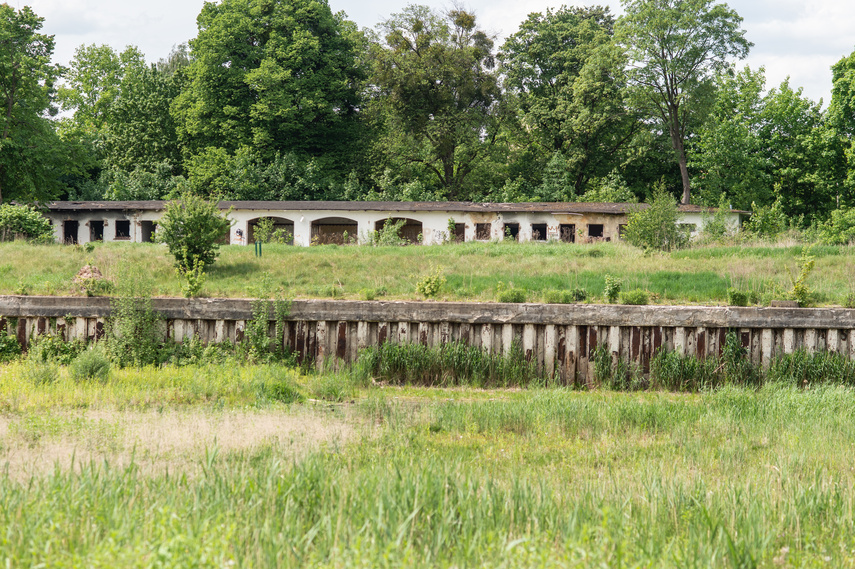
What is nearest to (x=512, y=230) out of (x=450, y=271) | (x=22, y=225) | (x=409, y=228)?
(x=409, y=228)

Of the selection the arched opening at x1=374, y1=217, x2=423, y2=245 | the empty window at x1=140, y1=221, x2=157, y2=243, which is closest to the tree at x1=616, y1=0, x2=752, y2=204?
the arched opening at x1=374, y1=217, x2=423, y2=245

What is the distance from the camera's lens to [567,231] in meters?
34.1

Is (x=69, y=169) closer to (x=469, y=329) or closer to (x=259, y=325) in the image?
(x=259, y=325)

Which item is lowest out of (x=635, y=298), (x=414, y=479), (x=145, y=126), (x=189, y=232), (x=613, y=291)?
(x=414, y=479)

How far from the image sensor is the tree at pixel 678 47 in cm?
3922

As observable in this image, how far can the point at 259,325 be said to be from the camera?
12.1m

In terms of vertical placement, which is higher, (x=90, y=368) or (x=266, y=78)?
(x=266, y=78)

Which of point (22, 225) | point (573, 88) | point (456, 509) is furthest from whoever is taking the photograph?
point (573, 88)

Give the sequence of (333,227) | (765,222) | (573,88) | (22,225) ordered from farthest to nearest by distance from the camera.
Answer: (573,88) < (333,227) < (765,222) < (22,225)

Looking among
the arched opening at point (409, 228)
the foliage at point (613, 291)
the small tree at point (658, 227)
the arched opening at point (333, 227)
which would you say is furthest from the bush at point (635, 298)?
the arched opening at point (333, 227)

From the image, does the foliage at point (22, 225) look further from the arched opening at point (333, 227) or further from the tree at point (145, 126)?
the tree at point (145, 126)

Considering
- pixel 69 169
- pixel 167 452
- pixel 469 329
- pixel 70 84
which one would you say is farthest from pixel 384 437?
pixel 70 84

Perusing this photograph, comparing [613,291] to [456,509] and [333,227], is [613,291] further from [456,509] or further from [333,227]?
[333,227]

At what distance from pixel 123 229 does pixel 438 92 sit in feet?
67.9
